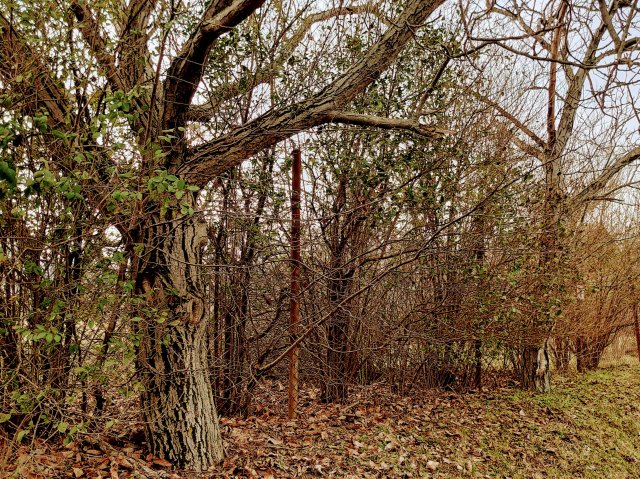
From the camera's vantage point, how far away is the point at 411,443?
5559 mm

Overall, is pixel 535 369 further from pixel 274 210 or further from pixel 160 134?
pixel 160 134

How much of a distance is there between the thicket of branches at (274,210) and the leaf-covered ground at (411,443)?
1.03ft

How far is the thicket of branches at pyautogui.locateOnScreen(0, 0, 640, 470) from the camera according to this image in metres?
3.05

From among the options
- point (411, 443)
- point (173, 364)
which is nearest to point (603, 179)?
point (411, 443)

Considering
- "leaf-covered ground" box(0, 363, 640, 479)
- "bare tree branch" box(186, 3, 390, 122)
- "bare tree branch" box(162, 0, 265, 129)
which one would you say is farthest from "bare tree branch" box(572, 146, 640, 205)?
"bare tree branch" box(162, 0, 265, 129)

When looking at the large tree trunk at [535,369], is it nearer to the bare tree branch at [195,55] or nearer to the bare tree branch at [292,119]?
the bare tree branch at [292,119]

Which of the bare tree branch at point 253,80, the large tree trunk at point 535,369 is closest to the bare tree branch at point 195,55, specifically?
the bare tree branch at point 253,80

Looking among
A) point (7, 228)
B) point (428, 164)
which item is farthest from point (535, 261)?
point (7, 228)

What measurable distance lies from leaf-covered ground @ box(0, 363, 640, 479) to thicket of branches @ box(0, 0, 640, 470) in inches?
12.3

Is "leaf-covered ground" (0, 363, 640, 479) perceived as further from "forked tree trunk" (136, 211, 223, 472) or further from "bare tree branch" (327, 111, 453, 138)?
"bare tree branch" (327, 111, 453, 138)

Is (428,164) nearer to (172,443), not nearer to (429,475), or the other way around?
(429,475)

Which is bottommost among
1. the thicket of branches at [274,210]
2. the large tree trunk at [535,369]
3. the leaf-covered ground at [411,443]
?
the leaf-covered ground at [411,443]

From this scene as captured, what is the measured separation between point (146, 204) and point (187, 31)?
2.60 meters

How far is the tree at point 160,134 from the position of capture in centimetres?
304
